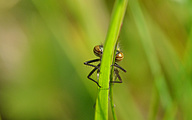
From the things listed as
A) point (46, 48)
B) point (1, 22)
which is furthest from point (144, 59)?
point (1, 22)

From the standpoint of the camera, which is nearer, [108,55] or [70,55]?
[108,55]

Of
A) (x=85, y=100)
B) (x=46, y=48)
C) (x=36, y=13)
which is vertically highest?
(x=36, y=13)

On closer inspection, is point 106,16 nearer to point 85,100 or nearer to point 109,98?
point 85,100

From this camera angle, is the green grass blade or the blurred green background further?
the blurred green background

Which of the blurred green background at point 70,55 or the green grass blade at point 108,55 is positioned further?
the blurred green background at point 70,55
